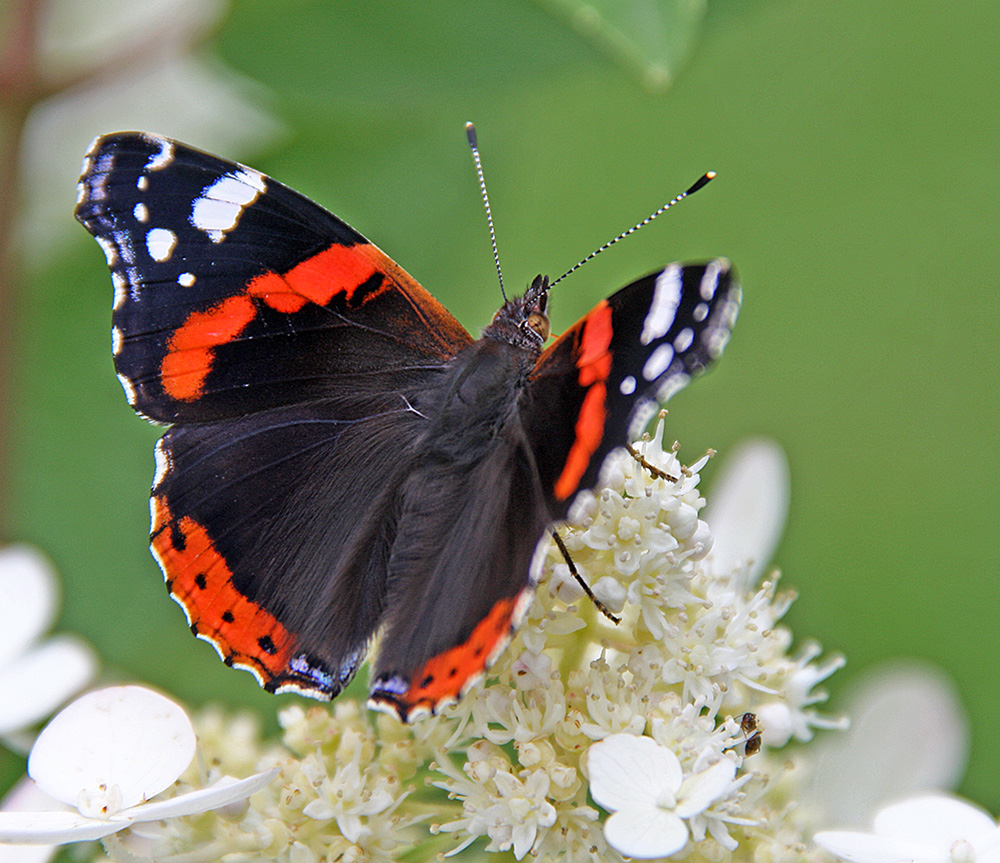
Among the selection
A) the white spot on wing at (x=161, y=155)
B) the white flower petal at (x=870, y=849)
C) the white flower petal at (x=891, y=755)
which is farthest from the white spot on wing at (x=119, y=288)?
the white flower petal at (x=891, y=755)

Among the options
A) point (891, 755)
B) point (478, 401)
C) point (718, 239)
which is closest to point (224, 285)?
point (478, 401)

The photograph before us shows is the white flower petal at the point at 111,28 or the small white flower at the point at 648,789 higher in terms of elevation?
the white flower petal at the point at 111,28

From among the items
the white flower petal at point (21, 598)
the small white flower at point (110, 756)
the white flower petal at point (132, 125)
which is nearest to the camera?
the small white flower at point (110, 756)

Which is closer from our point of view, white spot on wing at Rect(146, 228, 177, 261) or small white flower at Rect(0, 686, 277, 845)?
small white flower at Rect(0, 686, 277, 845)

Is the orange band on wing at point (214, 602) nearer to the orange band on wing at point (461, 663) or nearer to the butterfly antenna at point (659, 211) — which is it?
the orange band on wing at point (461, 663)

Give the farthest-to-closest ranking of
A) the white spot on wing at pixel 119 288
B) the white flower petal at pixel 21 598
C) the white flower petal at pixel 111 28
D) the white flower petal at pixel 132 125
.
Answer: the white flower petal at pixel 132 125 < the white flower petal at pixel 111 28 < the white flower petal at pixel 21 598 < the white spot on wing at pixel 119 288

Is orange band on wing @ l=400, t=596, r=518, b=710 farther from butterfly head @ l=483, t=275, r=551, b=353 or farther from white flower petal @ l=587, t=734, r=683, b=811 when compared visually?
butterfly head @ l=483, t=275, r=551, b=353

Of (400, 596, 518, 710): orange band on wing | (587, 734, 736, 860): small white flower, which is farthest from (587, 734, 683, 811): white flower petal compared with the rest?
(400, 596, 518, 710): orange band on wing
